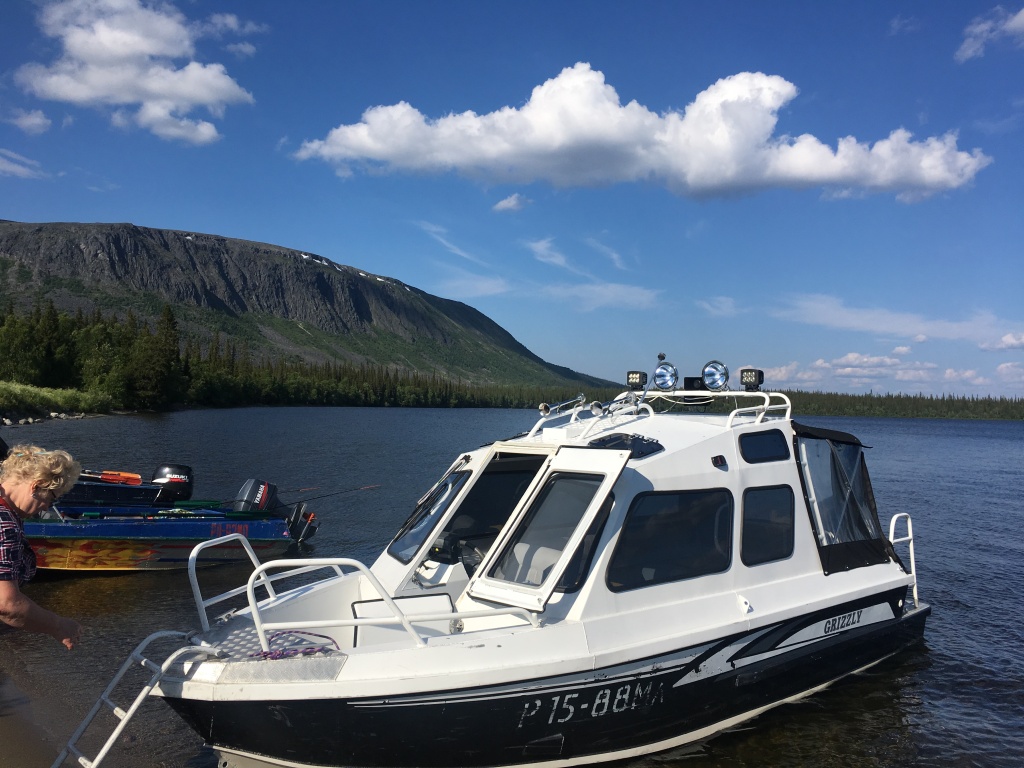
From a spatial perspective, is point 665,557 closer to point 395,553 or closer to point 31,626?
point 395,553

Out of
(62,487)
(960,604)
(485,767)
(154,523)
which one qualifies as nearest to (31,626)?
(62,487)

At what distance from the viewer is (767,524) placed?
768 centimetres

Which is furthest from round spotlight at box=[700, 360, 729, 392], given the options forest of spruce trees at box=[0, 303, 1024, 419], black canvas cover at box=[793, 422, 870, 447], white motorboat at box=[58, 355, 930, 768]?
forest of spruce trees at box=[0, 303, 1024, 419]

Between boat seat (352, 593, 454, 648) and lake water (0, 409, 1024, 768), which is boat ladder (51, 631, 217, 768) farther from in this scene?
lake water (0, 409, 1024, 768)

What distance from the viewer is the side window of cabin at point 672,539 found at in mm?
6500

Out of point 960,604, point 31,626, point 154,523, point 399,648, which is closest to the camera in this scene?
point 31,626

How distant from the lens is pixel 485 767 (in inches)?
226

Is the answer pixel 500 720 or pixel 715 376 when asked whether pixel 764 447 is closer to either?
pixel 715 376

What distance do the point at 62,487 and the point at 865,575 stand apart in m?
7.92

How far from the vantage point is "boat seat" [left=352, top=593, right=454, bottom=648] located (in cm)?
661

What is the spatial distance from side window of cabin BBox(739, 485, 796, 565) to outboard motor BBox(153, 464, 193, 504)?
12609mm

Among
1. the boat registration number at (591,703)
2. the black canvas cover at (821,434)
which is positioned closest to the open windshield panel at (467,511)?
the boat registration number at (591,703)

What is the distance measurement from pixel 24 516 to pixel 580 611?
3.93 meters

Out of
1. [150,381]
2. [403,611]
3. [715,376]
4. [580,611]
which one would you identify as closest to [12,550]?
[403,611]
